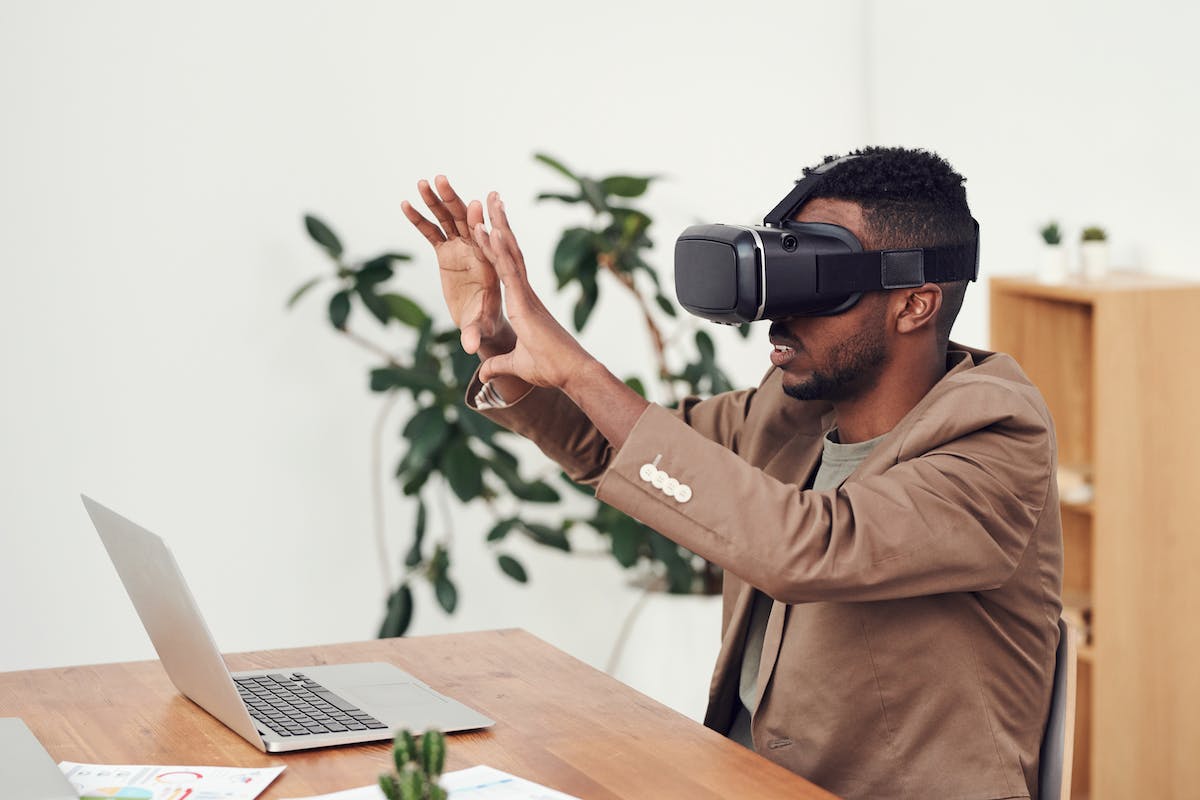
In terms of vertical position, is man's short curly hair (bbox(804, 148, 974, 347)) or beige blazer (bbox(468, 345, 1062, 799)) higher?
man's short curly hair (bbox(804, 148, 974, 347))

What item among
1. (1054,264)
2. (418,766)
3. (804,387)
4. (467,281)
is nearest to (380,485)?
(1054,264)

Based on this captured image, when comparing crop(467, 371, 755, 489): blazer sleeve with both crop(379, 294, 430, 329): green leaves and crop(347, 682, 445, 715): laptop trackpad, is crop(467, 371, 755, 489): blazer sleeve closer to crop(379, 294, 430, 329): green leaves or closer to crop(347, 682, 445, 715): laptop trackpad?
crop(347, 682, 445, 715): laptop trackpad

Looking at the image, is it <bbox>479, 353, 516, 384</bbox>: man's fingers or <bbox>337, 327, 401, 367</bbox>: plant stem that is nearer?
<bbox>479, 353, 516, 384</bbox>: man's fingers

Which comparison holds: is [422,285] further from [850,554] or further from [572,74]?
[850,554]

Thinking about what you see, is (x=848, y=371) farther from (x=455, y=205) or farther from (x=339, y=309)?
(x=339, y=309)

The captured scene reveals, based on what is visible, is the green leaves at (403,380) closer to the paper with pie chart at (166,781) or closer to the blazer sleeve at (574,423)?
the blazer sleeve at (574,423)

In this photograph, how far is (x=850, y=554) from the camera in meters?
1.48

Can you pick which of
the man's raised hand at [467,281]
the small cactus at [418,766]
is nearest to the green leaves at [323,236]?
the man's raised hand at [467,281]

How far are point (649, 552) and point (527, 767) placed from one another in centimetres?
214

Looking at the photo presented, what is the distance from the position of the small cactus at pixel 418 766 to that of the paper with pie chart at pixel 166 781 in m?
0.47

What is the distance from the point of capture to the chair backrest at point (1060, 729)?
162 centimetres

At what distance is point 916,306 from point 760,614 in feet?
1.53

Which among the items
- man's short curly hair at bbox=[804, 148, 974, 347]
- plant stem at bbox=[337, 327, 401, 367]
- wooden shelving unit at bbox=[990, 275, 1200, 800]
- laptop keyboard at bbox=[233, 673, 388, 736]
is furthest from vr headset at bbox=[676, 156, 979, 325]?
plant stem at bbox=[337, 327, 401, 367]

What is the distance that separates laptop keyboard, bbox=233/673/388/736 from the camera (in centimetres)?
155
